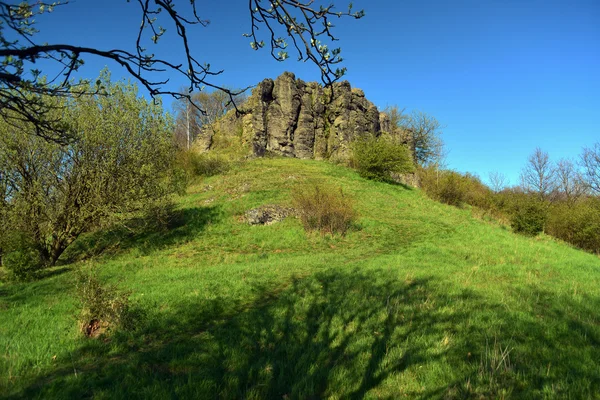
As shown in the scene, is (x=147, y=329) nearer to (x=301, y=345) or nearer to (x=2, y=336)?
(x=2, y=336)

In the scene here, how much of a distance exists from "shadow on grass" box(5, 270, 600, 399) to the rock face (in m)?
40.7

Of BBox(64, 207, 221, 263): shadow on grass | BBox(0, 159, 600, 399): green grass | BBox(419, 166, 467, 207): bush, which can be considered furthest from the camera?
BBox(419, 166, 467, 207): bush

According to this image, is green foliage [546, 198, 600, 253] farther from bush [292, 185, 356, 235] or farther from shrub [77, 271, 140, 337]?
shrub [77, 271, 140, 337]

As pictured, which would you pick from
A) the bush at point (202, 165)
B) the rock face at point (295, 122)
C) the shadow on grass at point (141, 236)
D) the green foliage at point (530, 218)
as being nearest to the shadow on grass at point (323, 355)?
the shadow on grass at point (141, 236)

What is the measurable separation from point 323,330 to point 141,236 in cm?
1604

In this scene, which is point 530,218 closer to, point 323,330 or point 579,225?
point 579,225

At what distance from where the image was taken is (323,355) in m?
5.37

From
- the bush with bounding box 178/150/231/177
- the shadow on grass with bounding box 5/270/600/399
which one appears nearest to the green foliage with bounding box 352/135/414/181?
the bush with bounding box 178/150/231/177

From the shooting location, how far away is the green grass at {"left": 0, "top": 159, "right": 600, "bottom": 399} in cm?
443

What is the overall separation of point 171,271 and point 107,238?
884 centimetres

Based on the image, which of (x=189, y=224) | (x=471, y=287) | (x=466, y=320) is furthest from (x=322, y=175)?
(x=466, y=320)

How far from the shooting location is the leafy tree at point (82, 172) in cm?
1412

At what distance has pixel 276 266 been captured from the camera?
40.5 ft

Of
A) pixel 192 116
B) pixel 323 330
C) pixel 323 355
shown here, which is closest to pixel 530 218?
pixel 323 330
